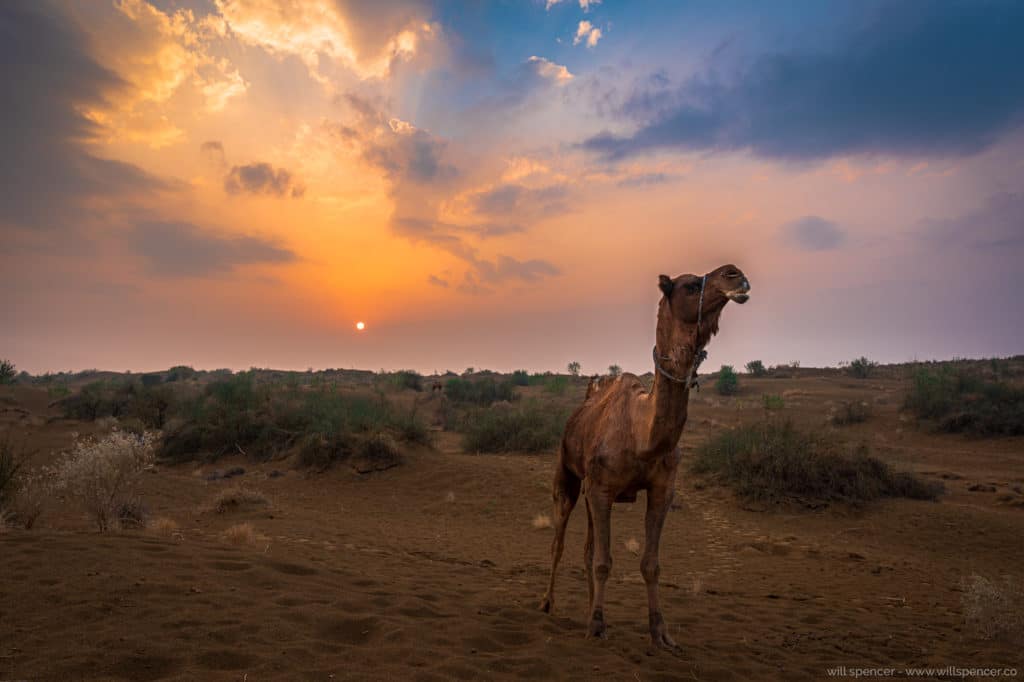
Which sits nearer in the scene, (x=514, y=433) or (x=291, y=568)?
(x=291, y=568)

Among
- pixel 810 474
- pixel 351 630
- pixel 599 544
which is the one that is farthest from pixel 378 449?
pixel 599 544

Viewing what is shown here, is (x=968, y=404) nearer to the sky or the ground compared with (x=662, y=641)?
nearer to the sky

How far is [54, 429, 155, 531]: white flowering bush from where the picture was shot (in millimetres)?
7770

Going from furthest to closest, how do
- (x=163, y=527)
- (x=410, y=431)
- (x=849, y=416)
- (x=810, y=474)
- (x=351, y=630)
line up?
(x=849, y=416), (x=410, y=431), (x=810, y=474), (x=163, y=527), (x=351, y=630)

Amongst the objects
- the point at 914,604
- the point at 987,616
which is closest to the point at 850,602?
the point at 914,604

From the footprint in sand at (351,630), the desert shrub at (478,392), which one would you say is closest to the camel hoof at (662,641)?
the footprint in sand at (351,630)

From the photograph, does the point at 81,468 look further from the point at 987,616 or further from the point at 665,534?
the point at 987,616

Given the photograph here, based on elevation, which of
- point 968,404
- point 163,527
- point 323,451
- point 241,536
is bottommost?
point 241,536

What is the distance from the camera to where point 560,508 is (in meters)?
6.45

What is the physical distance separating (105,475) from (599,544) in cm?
693

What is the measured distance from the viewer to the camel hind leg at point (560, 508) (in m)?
6.32

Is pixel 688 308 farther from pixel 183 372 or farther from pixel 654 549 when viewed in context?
pixel 183 372

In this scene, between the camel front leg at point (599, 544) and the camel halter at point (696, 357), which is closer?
the camel halter at point (696, 357)

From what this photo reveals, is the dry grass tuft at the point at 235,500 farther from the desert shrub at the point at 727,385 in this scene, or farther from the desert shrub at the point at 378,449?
the desert shrub at the point at 727,385
